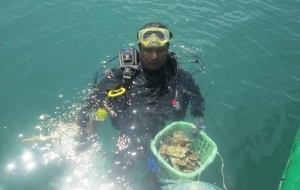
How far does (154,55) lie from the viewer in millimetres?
4520

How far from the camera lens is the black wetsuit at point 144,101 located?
4816mm

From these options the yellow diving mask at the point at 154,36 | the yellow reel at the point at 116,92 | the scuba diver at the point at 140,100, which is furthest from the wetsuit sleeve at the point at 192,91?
the yellow reel at the point at 116,92

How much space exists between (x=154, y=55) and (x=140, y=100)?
0.95 m

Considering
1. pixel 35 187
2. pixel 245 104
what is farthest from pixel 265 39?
pixel 35 187

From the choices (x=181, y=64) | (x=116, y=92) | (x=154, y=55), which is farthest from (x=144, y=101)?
(x=181, y=64)

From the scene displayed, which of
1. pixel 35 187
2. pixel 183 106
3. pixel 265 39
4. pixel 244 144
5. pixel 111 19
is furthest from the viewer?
pixel 111 19

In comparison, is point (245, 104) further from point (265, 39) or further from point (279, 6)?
point (279, 6)

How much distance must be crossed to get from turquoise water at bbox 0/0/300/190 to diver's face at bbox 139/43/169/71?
1.73 meters

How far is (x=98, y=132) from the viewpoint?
5.48m

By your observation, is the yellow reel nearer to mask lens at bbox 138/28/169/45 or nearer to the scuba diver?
the scuba diver

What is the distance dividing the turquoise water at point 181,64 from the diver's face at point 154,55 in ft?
5.68

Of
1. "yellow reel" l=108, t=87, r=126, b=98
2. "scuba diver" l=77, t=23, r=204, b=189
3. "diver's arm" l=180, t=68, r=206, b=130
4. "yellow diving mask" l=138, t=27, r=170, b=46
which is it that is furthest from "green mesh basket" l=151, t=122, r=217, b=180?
"yellow diving mask" l=138, t=27, r=170, b=46

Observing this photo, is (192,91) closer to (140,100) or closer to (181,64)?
(140,100)

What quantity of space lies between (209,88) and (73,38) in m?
4.44
